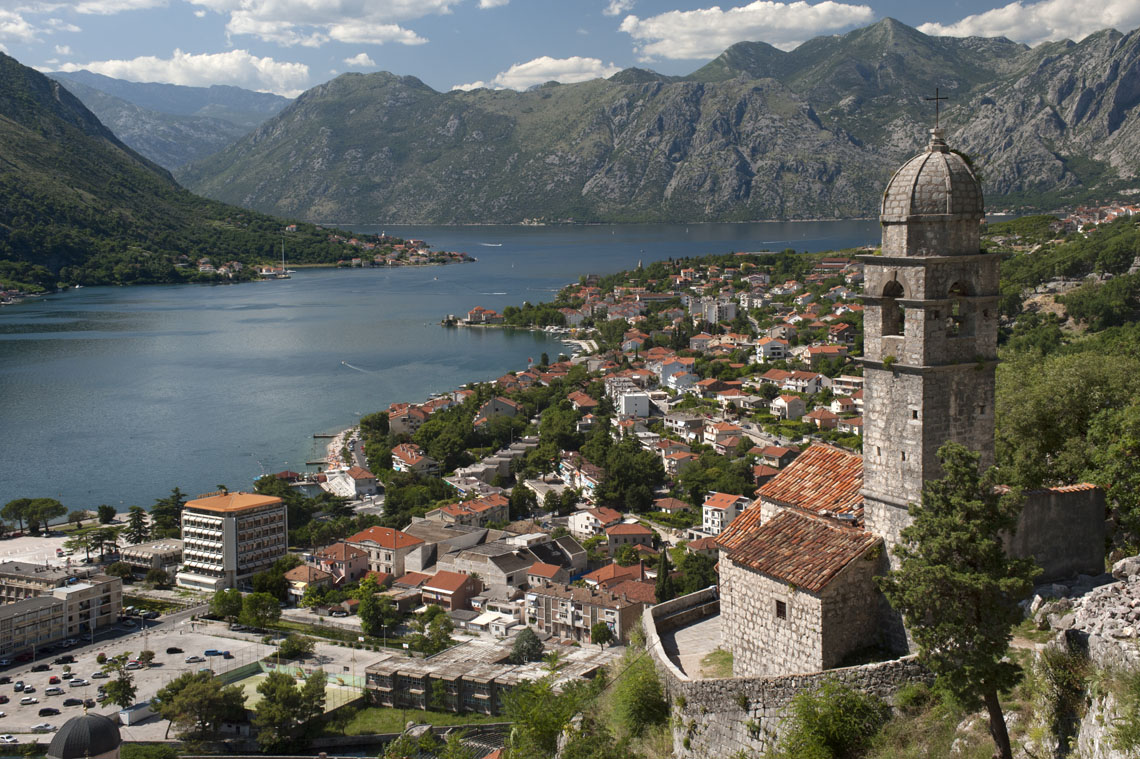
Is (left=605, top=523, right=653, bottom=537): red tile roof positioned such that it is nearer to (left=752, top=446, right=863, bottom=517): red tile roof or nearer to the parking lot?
the parking lot

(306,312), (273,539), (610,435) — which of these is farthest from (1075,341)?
(306,312)

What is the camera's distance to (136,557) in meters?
32.8

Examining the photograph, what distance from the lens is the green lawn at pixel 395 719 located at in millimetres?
21812

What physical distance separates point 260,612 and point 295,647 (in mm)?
2881

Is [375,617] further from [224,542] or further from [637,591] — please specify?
[224,542]

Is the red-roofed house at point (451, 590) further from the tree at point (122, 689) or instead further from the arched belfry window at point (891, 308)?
the arched belfry window at point (891, 308)

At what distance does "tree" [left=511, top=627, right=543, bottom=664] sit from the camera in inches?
958

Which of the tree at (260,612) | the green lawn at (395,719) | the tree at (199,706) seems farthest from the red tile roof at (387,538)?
the tree at (199,706)

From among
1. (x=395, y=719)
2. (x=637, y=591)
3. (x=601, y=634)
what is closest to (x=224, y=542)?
(x=395, y=719)

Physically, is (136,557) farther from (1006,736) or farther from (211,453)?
(1006,736)

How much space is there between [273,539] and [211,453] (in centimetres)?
1363

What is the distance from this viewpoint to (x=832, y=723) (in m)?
7.42

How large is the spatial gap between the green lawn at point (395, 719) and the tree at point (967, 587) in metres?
16.0

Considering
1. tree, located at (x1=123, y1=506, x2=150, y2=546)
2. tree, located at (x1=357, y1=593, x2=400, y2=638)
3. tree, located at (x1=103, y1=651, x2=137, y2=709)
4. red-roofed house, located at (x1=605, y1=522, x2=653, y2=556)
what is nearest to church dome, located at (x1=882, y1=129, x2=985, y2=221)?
tree, located at (x1=103, y1=651, x2=137, y2=709)
